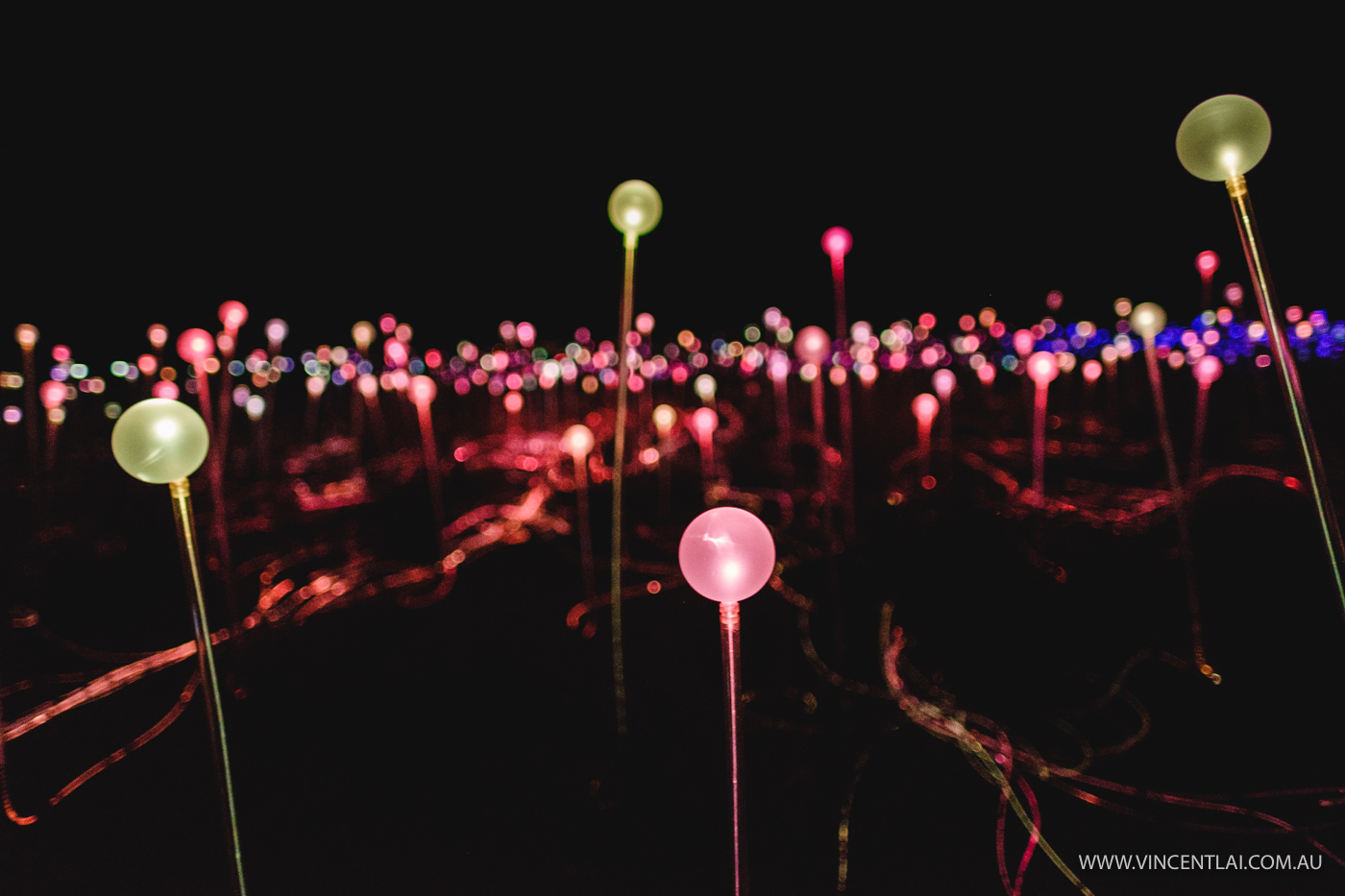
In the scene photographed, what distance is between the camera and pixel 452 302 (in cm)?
1327

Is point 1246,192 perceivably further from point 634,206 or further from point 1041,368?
point 1041,368

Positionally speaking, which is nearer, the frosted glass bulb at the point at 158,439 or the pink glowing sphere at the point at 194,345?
the frosted glass bulb at the point at 158,439

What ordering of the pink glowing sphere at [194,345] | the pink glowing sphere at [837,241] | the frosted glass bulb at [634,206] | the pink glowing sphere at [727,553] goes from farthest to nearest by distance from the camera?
the pink glowing sphere at [837,241] → the pink glowing sphere at [194,345] → the frosted glass bulb at [634,206] → the pink glowing sphere at [727,553]

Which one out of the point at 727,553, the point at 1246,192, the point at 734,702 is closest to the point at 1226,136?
the point at 1246,192

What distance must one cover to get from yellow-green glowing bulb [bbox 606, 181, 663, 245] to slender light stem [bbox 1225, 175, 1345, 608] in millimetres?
1955

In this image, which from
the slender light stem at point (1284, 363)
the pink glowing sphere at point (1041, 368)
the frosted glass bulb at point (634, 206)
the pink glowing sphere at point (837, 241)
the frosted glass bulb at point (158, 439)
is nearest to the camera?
the frosted glass bulb at point (158, 439)

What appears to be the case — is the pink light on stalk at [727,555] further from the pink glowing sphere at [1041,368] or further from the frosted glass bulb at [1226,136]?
the pink glowing sphere at [1041,368]

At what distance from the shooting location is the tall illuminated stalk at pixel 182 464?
5.17 feet

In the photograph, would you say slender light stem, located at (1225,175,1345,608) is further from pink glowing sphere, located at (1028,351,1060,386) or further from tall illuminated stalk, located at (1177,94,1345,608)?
pink glowing sphere, located at (1028,351,1060,386)

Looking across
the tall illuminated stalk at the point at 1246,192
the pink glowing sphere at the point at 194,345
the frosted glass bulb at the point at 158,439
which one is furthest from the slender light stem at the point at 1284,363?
the pink glowing sphere at the point at 194,345

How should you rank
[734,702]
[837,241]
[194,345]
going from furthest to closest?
[837,241], [194,345], [734,702]

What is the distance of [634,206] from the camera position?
9.10 ft

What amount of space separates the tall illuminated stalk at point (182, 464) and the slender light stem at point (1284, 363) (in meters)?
2.89

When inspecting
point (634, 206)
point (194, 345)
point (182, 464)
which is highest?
point (634, 206)
